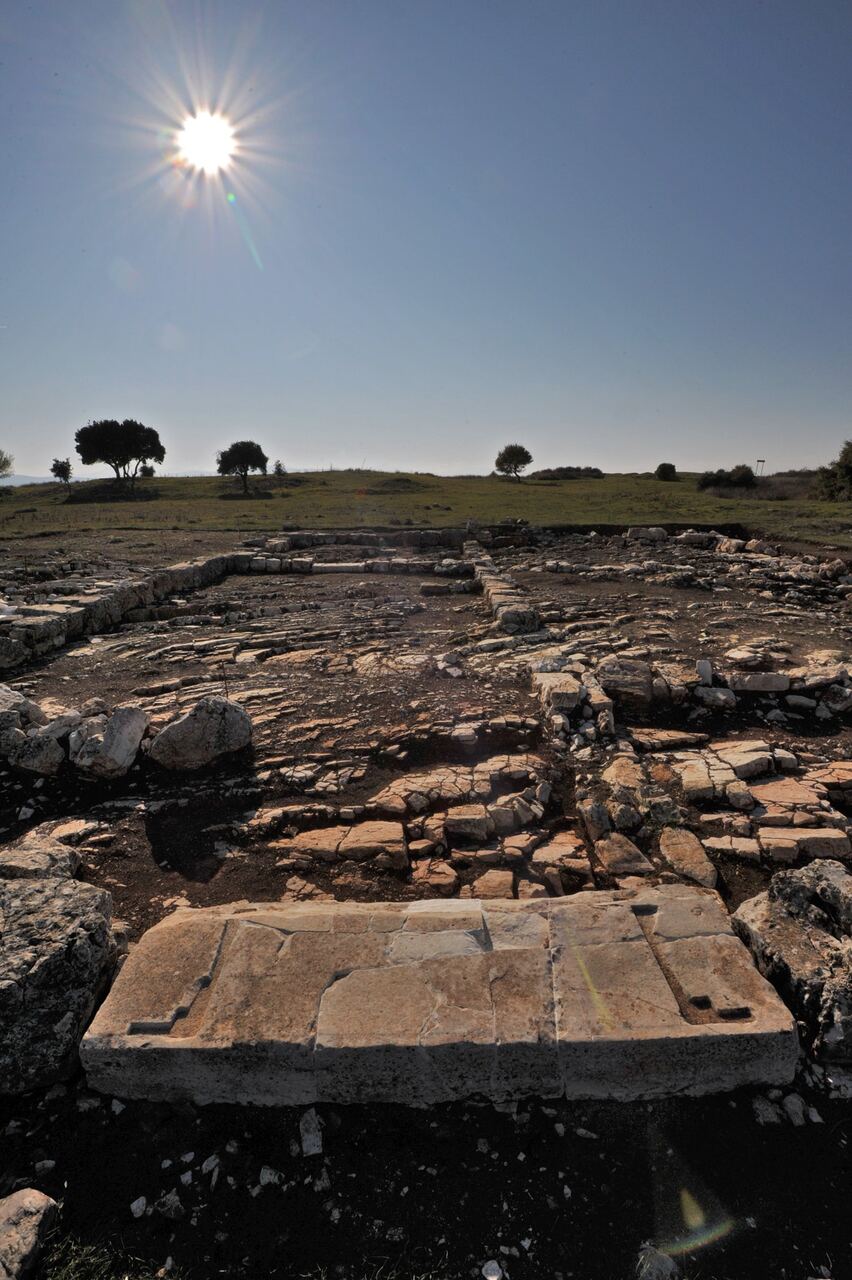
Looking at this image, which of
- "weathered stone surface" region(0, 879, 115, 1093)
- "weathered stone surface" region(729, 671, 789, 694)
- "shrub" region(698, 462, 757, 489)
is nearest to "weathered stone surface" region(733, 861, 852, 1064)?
"weathered stone surface" region(0, 879, 115, 1093)

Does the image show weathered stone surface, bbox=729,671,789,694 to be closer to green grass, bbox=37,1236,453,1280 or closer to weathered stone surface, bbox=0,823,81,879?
green grass, bbox=37,1236,453,1280

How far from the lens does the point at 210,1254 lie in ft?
6.36

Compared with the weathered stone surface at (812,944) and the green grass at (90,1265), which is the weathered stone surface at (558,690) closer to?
the weathered stone surface at (812,944)

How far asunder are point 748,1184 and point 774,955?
937 millimetres

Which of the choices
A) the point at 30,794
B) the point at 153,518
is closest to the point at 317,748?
A: the point at 30,794

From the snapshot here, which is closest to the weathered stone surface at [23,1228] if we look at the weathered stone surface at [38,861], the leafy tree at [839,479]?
the weathered stone surface at [38,861]

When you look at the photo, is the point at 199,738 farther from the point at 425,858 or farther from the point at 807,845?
the point at 807,845

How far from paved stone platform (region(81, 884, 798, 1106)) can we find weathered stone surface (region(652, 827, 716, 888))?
884 millimetres

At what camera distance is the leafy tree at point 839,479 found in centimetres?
3155

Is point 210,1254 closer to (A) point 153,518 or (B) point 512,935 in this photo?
(B) point 512,935

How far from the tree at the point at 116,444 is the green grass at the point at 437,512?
25.3 ft

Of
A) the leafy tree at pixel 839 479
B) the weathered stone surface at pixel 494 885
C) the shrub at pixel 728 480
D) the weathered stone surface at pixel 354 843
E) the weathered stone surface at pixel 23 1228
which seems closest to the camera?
the weathered stone surface at pixel 23 1228

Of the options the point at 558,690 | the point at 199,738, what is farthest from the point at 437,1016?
the point at 558,690

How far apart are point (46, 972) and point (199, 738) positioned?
2.44m
